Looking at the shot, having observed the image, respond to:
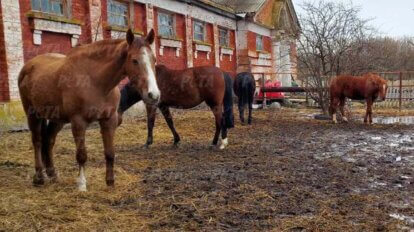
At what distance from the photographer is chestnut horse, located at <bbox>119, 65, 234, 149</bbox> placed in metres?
7.74

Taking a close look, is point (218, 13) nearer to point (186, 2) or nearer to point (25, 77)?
point (186, 2)

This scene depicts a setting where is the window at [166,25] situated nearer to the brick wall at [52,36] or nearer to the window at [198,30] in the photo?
the window at [198,30]

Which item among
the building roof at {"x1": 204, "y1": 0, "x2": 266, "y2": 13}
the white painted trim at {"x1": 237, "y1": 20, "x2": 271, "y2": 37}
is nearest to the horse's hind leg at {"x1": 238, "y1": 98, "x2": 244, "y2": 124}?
the white painted trim at {"x1": 237, "y1": 20, "x2": 271, "y2": 37}

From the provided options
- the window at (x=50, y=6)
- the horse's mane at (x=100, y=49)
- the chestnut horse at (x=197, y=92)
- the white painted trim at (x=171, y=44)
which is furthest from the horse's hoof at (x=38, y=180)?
the white painted trim at (x=171, y=44)

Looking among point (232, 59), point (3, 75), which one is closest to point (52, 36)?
point (3, 75)

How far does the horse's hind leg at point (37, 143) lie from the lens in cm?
485

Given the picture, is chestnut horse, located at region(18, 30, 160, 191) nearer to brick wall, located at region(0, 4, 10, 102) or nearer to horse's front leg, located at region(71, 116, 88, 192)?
horse's front leg, located at region(71, 116, 88, 192)

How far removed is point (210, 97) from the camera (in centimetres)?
777

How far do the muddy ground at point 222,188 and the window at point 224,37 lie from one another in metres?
14.7

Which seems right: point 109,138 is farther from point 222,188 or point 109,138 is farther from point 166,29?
point 166,29


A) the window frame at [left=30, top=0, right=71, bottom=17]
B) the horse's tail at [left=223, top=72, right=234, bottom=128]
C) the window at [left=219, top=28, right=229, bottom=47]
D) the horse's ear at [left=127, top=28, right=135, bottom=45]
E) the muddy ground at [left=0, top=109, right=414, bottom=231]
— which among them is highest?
the window at [left=219, top=28, right=229, bottom=47]

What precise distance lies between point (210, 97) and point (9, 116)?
4.79m

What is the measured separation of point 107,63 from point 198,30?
52.6ft

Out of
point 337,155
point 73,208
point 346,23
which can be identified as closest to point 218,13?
point 346,23
